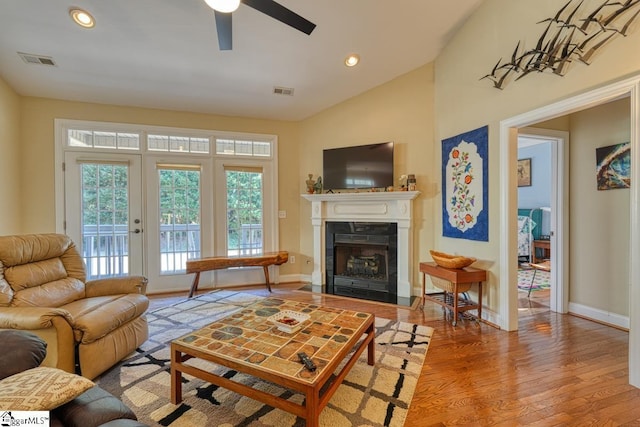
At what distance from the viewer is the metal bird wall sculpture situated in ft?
6.53

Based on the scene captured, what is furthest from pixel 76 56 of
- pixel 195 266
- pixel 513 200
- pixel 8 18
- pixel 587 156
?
pixel 587 156

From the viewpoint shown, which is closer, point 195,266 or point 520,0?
point 520,0

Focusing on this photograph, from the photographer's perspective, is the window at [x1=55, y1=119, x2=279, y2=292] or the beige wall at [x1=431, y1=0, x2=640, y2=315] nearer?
the beige wall at [x1=431, y1=0, x2=640, y2=315]

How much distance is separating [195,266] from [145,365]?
1826mm

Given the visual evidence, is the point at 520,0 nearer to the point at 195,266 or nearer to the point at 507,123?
the point at 507,123

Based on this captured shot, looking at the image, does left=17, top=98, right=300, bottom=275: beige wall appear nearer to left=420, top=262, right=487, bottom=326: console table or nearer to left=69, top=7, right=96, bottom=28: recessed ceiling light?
left=69, top=7, right=96, bottom=28: recessed ceiling light

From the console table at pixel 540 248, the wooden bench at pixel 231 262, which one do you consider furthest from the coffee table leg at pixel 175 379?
the console table at pixel 540 248

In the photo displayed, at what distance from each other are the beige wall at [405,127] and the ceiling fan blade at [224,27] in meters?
2.46

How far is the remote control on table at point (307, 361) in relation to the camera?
1.44 m

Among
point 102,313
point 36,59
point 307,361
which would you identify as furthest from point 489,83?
point 36,59

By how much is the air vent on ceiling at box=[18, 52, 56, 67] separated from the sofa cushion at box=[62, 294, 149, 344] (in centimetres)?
257

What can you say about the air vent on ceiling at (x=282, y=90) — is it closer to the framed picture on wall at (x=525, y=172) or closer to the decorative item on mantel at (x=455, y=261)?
the decorative item on mantel at (x=455, y=261)

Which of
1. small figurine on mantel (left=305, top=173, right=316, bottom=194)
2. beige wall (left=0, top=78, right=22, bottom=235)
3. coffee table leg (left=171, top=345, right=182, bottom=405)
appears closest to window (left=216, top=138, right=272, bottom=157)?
small figurine on mantel (left=305, top=173, right=316, bottom=194)

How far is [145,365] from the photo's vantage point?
2219mm
